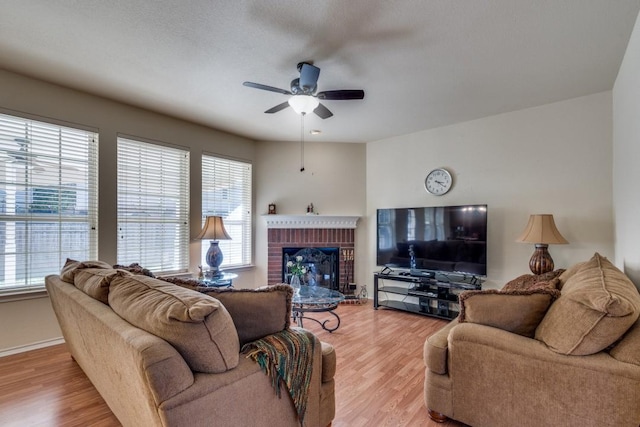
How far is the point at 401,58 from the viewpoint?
2650mm

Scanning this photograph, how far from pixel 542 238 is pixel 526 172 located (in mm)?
935

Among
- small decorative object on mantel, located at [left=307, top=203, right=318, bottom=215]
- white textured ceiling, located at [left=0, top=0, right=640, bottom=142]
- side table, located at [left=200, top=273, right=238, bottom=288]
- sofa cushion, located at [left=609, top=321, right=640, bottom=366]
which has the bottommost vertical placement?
side table, located at [left=200, top=273, right=238, bottom=288]

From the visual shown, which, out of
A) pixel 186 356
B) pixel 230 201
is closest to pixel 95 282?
pixel 186 356

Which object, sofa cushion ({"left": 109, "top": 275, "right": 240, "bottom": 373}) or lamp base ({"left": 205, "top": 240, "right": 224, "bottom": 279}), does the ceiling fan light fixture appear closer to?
sofa cushion ({"left": 109, "top": 275, "right": 240, "bottom": 373})

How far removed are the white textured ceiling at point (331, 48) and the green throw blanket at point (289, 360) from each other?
1.99 metres

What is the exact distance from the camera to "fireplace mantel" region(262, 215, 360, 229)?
5.04 metres

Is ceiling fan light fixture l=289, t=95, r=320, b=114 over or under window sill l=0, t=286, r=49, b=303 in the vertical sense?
over

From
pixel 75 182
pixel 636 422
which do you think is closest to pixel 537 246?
pixel 636 422

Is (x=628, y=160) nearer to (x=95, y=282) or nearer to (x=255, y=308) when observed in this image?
(x=255, y=308)

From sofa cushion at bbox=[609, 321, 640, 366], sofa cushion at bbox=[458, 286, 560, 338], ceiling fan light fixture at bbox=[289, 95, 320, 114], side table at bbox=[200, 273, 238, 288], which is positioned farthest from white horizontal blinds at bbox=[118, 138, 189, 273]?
sofa cushion at bbox=[609, 321, 640, 366]

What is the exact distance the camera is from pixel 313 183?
5242 millimetres

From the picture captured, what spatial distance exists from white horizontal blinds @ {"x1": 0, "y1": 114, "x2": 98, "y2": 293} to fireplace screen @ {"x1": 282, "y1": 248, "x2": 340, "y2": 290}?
2594 mm

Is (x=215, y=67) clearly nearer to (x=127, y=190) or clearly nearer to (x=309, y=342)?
(x=127, y=190)

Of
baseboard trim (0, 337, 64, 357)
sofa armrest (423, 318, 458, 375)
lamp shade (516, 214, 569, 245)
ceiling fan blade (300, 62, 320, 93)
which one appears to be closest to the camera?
sofa armrest (423, 318, 458, 375)
